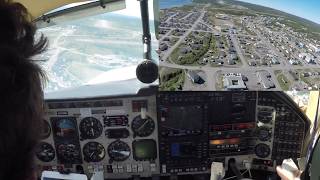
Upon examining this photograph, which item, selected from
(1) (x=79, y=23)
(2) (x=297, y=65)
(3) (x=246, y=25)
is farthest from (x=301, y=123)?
(1) (x=79, y=23)

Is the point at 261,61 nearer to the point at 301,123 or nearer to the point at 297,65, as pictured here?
the point at 297,65

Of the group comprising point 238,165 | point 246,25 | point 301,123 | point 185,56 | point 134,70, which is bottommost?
point 238,165

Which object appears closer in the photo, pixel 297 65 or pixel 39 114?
pixel 39 114

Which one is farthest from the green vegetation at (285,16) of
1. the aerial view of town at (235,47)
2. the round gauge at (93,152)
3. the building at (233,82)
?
the round gauge at (93,152)

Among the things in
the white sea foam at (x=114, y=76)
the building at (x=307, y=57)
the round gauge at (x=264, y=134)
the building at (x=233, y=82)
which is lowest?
the round gauge at (x=264, y=134)

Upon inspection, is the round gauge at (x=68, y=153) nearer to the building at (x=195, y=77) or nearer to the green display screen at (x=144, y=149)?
the green display screen at (x=144, y=149)

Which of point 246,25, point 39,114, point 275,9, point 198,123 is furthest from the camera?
point 198,123
